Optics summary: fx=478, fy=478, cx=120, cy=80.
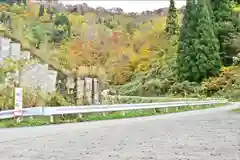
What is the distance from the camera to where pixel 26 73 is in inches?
1127

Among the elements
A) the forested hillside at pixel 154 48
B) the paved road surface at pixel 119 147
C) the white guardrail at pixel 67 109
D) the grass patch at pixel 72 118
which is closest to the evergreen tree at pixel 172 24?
the forested hillside at pixel 154 48

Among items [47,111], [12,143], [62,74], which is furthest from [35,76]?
[12,143]

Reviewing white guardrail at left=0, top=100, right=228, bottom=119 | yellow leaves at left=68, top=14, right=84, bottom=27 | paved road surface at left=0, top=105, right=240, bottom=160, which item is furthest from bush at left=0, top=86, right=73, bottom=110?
yellow leaves at left=68, top=14, right=84, bottom=27

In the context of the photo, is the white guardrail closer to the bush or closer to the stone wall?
the bush

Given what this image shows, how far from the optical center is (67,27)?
92.8 metres

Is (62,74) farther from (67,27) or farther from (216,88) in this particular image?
(67,27)

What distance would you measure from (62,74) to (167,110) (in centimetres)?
775

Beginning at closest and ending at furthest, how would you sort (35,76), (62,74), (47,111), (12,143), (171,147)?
(171,147)
(12,143)
(47,111)
(35,76)
(62,74)

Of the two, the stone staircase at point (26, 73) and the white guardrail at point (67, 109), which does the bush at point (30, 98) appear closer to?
the stone staircase at point (26, 73)

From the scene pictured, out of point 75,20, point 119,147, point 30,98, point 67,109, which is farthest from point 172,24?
point 119,147

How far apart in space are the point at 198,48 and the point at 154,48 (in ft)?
73.9

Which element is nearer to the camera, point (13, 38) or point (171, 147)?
point (171, 147)

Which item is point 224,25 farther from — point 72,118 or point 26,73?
point 72,118

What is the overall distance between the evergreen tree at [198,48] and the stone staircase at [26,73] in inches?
1394
